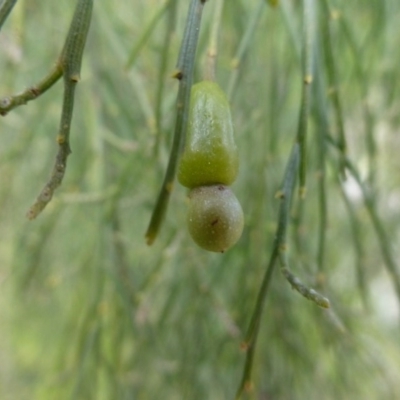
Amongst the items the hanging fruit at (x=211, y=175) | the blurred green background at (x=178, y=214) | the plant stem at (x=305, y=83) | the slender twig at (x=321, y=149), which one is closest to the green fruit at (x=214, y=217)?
the hanging fruit at (x=211, y=175)

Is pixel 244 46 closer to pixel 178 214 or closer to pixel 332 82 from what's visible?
pixel 332 82

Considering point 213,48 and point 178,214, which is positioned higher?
point 213,48

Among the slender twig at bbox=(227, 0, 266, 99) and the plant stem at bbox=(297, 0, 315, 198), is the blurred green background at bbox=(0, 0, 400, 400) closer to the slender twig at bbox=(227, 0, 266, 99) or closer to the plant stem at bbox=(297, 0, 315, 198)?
the slender twig at bbox=(227, 0, 266, 99)

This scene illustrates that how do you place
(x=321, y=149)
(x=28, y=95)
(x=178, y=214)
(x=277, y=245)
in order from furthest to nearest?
(x=178, y=214) < (x=321, y=149) < (x=277, y=245) < (x=28, y=95)

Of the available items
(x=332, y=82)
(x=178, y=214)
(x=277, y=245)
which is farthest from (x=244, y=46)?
(x=178, y=214)

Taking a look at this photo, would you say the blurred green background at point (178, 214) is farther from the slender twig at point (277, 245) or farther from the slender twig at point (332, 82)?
the slender twig at point (277, 245)

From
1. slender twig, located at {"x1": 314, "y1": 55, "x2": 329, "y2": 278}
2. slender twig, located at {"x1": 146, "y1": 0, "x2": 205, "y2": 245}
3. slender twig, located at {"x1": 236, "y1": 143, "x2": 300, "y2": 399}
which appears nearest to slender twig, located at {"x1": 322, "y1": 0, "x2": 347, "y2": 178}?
slender twig, located at {"x1": 314, "y1": 55, "x2": 329, "y2": 278}
